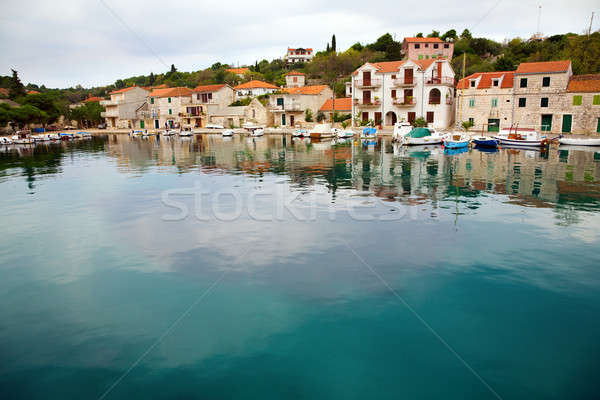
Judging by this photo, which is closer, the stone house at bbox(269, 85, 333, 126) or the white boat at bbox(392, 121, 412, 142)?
the white boat at bbox(392, 121, 412, 142)

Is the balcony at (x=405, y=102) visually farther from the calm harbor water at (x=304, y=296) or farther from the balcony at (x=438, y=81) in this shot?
the calm harbor water at (x=304, y=296)

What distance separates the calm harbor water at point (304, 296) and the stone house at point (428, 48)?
262ft

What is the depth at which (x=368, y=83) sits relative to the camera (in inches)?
2638

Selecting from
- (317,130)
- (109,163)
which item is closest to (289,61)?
(317,130)

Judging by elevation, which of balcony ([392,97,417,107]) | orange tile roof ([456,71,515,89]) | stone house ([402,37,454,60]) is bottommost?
balcony ([392,97,417,107])

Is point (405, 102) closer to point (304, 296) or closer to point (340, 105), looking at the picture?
point (340, 105)

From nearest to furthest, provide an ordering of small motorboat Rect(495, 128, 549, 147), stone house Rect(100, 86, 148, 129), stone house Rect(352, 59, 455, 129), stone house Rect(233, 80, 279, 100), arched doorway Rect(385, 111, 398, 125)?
small motorboat Rect(495, 128, 549, 147), stone house Rect(352, 59, 455, 129), arched doorway Rect(385, 111, 398, 125), stone house Rect(233, 80, 279, 100), stone house Rect(100, 86, 148, 129)

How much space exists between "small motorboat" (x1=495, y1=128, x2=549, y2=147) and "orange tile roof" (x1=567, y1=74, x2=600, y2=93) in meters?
11.7

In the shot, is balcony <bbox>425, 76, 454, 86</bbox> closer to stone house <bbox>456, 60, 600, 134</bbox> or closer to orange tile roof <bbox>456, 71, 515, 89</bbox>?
orange tile roof <bbox>456, 71, 515, 89</bbox>

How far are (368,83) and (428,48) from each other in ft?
116

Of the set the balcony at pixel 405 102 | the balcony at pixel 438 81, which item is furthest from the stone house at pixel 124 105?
the balcony at pixel 438 81

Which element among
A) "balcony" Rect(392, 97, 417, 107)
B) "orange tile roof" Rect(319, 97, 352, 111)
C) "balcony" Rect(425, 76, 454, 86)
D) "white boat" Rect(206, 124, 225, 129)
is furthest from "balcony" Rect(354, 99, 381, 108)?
"white boat" Rect(206, 124, 225, 129)

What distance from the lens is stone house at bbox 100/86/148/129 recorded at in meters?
106

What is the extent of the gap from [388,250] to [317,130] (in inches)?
2010
